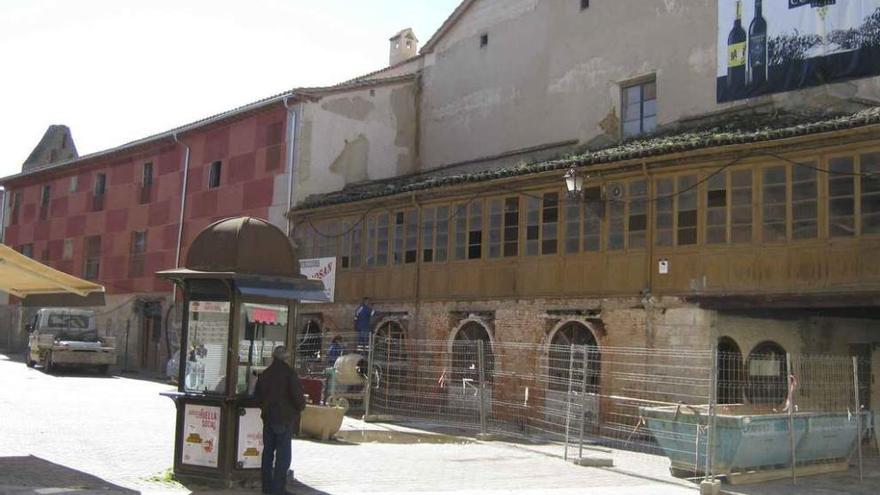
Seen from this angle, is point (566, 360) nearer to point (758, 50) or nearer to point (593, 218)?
point (593, 218)

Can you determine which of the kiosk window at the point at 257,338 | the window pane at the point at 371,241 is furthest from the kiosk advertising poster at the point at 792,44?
the kiosk window at the point at 257,338

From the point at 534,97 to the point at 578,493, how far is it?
55.4 feet

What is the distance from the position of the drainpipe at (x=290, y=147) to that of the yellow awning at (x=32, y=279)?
576 inches

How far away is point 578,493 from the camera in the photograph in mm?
10570

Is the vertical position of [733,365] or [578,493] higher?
[733,365]

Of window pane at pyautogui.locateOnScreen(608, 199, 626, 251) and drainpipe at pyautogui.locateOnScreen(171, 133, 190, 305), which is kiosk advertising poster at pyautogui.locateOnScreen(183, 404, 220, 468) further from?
drainpipe at pyautogui.locateOnScreen(171, 133, 190, 305)

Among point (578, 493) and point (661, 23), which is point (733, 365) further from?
point (661, 23)

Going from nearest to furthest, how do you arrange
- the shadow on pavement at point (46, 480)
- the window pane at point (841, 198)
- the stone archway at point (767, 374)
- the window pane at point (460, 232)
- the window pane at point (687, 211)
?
1. the shadow on pavement at point (46, 480)
2. the window pane at point (841, 198)
3. the stone archway at point (767, 374)
4. the window pane at point (687, 211)
5. the window pane at point (460, 232)

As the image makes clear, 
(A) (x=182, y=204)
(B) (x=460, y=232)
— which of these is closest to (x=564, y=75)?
(B) (x=460, y=232)

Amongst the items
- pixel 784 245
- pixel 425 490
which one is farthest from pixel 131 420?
pixel 784 245

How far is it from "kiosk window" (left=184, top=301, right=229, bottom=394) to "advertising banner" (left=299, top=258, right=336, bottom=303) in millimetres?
14392

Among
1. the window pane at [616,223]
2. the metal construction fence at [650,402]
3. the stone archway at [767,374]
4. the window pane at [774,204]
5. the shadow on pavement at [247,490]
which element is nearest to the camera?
the shadow on pavement at [247,490]

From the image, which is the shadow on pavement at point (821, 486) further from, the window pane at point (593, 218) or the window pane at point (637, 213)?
the window pane at point (593, 218)

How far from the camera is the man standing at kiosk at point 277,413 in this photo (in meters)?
9.33
